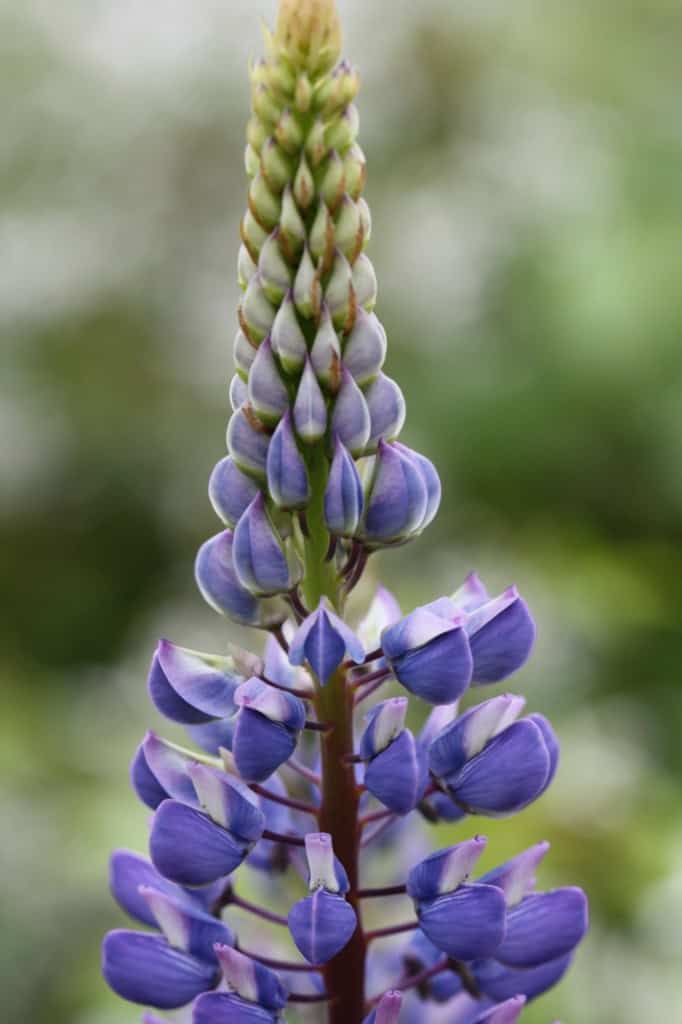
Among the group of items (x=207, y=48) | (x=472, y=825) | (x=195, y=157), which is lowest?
(x=472, y=825)

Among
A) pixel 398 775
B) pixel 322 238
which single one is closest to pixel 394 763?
pixel 398 775

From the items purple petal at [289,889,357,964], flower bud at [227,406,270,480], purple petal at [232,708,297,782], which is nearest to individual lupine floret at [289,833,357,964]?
purple petal at [289,889,357,964]

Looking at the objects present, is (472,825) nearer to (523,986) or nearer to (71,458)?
(523,986)

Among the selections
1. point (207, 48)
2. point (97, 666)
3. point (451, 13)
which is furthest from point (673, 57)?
point (97, 666)

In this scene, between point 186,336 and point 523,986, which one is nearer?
point 523,986

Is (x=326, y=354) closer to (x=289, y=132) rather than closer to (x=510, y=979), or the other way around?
(x=289, y=132)

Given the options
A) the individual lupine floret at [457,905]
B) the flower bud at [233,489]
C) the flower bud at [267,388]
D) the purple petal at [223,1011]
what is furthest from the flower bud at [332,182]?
the purple petal at [223,1011]

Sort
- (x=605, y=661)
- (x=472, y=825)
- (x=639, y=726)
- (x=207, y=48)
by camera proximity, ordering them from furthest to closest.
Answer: (x=207, y=48) → (x=605, y=661) → (x=639, y=726) → (x=472, y=825)
